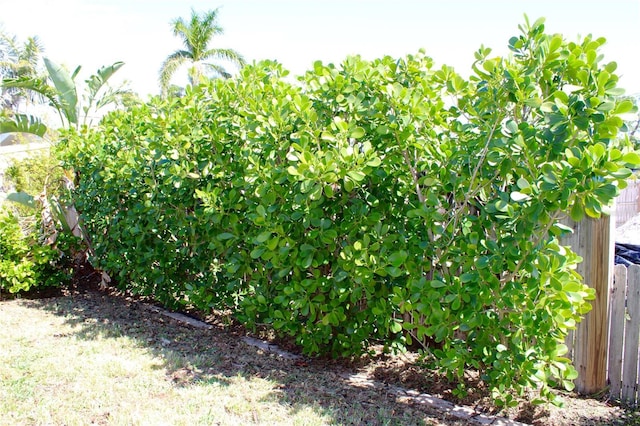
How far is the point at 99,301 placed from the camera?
6844 millimetres

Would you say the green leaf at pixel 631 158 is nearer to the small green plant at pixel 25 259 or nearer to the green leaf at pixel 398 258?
the green leaf at pixel 398 258

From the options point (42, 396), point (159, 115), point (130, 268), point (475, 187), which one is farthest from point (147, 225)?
point (475, 187)

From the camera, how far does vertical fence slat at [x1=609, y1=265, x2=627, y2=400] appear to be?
379cm

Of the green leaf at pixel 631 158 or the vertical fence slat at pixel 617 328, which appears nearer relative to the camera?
the green leaf at pixel 631 158

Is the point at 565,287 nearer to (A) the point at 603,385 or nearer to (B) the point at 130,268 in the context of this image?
(A) the point at 603,385

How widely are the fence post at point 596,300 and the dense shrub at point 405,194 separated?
0.96ft

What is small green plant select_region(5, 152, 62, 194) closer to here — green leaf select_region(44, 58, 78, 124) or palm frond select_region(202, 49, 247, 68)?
green leaf select_region(44, 58, 78, 124)

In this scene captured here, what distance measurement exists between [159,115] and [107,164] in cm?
154

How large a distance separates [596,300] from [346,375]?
2021mm

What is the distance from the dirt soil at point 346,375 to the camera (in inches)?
143

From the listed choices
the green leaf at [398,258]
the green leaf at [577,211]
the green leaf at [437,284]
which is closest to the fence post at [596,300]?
the green leaf at [577,211]

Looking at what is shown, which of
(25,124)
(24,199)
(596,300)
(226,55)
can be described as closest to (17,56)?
(226,55)

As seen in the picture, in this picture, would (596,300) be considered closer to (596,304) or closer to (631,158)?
(596,304)

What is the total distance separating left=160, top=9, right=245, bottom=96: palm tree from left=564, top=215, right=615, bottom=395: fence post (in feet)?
88.1
